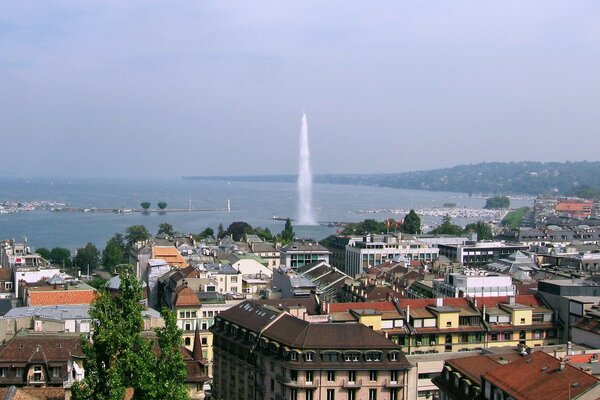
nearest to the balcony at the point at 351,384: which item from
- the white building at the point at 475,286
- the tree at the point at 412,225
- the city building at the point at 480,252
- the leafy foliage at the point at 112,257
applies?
the white building at the point at 475,286

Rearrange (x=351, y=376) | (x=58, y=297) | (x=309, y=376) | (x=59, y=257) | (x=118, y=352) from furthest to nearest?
(x=59, y=257) < (x=58, y=297) < (x=351, y=376) < (x=309, y=376) < (x=118, y=352)

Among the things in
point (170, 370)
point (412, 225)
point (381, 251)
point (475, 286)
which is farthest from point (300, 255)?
point (170, 370)

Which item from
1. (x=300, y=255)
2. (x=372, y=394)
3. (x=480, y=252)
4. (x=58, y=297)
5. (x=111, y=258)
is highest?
(x=58, y=297)

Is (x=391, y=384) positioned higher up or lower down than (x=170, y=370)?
lower down

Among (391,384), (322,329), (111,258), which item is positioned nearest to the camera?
(391,384)

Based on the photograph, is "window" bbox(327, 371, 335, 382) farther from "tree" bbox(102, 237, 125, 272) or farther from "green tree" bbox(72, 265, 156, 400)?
"tree" bbox(102, 237, 125, 272)

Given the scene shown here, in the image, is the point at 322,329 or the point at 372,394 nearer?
the point at 372,394

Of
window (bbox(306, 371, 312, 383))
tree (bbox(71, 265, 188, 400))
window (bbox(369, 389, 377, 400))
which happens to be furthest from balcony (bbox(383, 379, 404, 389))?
tree (bbox(71, 265, 188, 400))

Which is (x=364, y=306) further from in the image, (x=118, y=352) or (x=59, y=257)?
(x=59, y=257)
